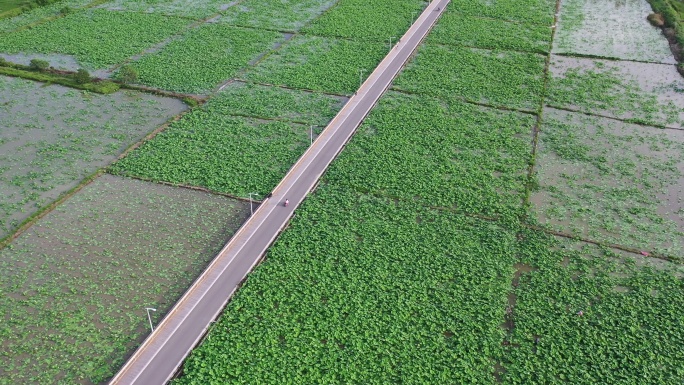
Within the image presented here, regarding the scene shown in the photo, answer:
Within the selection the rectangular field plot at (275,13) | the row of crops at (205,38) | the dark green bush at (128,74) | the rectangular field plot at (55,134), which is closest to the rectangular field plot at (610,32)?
the row of crops at (205,38)

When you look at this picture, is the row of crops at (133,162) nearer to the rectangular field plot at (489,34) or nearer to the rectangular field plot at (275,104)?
the rectangular field plot at (275,104)

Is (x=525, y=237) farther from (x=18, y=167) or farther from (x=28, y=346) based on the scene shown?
(x=18, y=167)

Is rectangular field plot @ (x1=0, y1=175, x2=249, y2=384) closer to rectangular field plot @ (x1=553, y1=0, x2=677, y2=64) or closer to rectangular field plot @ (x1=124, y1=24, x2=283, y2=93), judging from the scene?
rectangular field plot @ (x1=124, y1=24, x2=283, y2=93)

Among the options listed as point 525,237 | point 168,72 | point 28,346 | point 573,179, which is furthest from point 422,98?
point 28,346

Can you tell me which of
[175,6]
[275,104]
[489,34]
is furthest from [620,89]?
[175,6]

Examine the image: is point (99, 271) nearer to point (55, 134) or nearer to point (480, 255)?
point (55, 134)

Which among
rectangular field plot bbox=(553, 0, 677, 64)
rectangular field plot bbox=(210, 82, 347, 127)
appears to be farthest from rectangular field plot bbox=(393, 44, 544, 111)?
rectangular field plot bbox=(210, 82, 347, 127)

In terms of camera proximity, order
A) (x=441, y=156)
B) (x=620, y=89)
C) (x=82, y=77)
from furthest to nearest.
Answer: (x=620, y=89), (x=82, y=77), (x=441, y=156)
